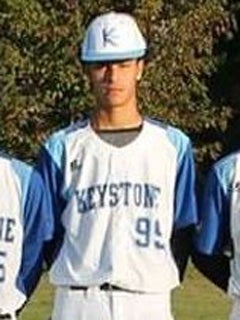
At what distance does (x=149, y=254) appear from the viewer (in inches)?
264

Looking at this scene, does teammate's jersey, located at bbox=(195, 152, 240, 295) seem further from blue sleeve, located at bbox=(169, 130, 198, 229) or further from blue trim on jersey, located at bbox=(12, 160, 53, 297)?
blue trim on jersey, located at bbox=(12, 160, 53, 297)

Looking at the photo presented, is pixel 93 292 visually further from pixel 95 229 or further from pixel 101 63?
pixel 101 63

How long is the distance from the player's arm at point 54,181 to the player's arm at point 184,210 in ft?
1.66

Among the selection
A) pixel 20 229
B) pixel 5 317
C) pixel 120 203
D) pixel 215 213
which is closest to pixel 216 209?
pixel 215 213

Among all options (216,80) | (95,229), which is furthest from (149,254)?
(216,80)

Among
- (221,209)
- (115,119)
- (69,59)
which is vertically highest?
(69,59)

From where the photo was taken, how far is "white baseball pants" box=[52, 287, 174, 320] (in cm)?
671

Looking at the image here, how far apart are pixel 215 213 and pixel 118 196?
1.43 ft

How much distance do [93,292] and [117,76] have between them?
946 millimetres

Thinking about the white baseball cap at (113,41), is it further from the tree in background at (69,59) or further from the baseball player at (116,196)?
the tree in background at (69,59)

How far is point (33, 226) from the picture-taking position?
22.2ft

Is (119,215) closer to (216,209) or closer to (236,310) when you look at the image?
(216,209)

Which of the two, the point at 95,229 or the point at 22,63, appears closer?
the point at 95,229

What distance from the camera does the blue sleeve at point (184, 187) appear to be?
686 cm
